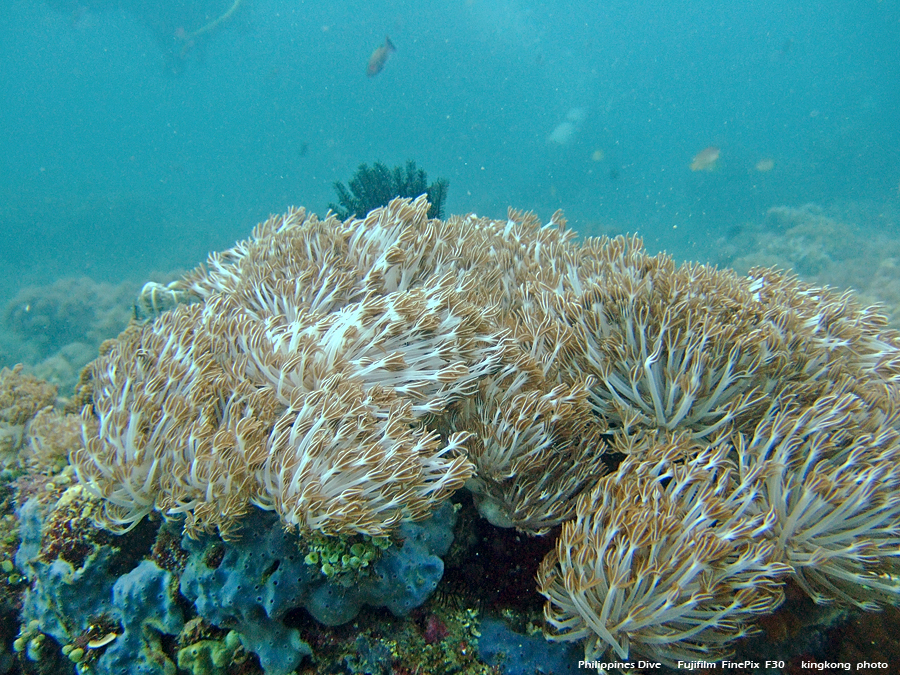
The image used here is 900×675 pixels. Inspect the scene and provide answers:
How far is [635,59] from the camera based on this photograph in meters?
143

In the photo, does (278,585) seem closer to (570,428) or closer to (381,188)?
(570,428)

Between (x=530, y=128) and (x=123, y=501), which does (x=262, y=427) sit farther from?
(x=530, y=128)

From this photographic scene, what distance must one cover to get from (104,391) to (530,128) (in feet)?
423

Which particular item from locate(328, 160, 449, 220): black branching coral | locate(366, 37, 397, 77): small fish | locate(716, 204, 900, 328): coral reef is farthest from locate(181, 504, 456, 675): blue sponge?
locate(366, 37, 397, 77): small fish

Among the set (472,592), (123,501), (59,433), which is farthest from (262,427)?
(59,433)

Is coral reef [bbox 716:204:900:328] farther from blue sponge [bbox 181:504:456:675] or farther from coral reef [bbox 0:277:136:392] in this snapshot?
coral reef [bbox 0:277:136:392]

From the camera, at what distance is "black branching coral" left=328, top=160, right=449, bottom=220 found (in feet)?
36.2

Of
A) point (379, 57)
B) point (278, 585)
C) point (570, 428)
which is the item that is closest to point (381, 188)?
point (570, 428)

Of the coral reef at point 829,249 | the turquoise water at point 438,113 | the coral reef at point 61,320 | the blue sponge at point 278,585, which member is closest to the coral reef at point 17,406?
the blue sponge at point 278,585

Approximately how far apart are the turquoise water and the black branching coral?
118 feet

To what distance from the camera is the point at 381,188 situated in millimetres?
11227

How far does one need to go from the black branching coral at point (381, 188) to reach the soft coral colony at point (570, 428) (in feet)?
24.0

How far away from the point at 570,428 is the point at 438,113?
136 meters

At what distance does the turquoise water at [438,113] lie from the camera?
58.3 metres
